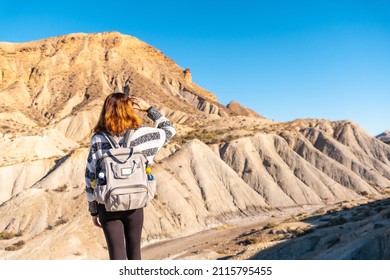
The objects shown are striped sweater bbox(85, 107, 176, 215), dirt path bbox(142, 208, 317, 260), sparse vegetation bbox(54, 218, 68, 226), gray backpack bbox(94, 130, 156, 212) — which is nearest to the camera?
gray backpack bbox(94, 130, 156, 212)

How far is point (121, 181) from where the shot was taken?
4.05m

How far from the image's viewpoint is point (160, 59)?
125562 mm

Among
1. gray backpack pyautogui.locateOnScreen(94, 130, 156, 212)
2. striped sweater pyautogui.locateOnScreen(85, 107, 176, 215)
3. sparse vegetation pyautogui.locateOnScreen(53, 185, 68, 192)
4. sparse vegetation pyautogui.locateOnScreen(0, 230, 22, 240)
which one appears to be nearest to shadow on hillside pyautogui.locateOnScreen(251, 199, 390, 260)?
striped sweater pyautogui.locateOnScreen(85, 107, 176, 215)

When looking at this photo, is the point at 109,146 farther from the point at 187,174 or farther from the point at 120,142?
the point at 187,174

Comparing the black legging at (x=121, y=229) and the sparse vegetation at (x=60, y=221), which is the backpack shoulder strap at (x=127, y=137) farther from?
the sparse vegetation at (x=60, y=221)

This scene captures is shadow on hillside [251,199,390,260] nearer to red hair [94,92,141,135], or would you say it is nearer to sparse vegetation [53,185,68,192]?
red hair [94,92,141,135]

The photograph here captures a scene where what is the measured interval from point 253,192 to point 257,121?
33.8 meters

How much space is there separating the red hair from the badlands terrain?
9.79 metres

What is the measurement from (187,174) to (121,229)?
45.0m

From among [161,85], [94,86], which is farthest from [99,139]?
[161,85]

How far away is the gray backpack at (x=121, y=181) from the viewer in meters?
4.02

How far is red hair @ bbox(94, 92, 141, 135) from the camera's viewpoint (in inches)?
168

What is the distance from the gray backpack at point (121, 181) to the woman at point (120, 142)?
14 centimetres
